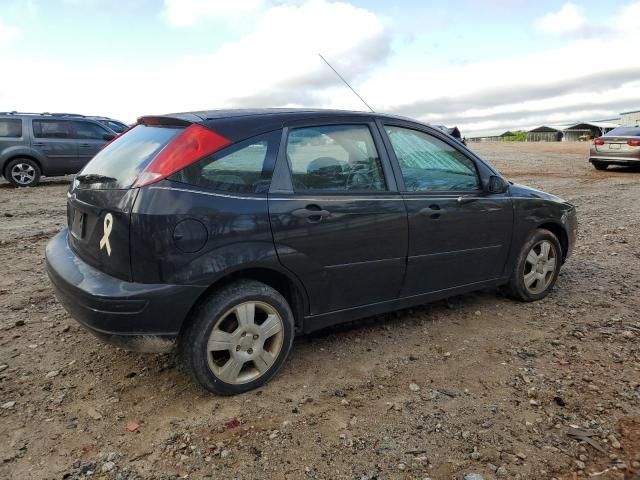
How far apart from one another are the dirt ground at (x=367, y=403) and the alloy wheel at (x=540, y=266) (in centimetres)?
20

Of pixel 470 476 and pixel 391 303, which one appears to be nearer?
pixel 470 476

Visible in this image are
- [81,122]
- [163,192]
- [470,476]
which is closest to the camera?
[470,476]

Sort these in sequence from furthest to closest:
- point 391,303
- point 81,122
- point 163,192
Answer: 1. point 81,122
2. point 391,303
3. point 163,192

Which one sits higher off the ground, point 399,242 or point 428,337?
point 399,242

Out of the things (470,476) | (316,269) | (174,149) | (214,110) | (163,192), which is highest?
(214,110)

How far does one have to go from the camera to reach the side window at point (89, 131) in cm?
1307

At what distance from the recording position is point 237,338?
296 cm

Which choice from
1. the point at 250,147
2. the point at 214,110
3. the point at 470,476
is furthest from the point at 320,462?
the point at 214,110

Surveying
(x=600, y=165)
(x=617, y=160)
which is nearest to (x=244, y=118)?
(x=617, y=160)

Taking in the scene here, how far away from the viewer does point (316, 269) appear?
317 centimetres

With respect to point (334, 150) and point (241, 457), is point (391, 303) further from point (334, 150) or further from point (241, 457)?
point (241, 457)

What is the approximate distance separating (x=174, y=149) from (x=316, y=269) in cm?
109

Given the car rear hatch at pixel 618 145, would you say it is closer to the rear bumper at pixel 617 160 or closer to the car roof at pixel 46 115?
the rear bumper at pixel 617 160

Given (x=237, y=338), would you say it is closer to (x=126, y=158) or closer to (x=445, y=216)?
(x=126, y=158)
